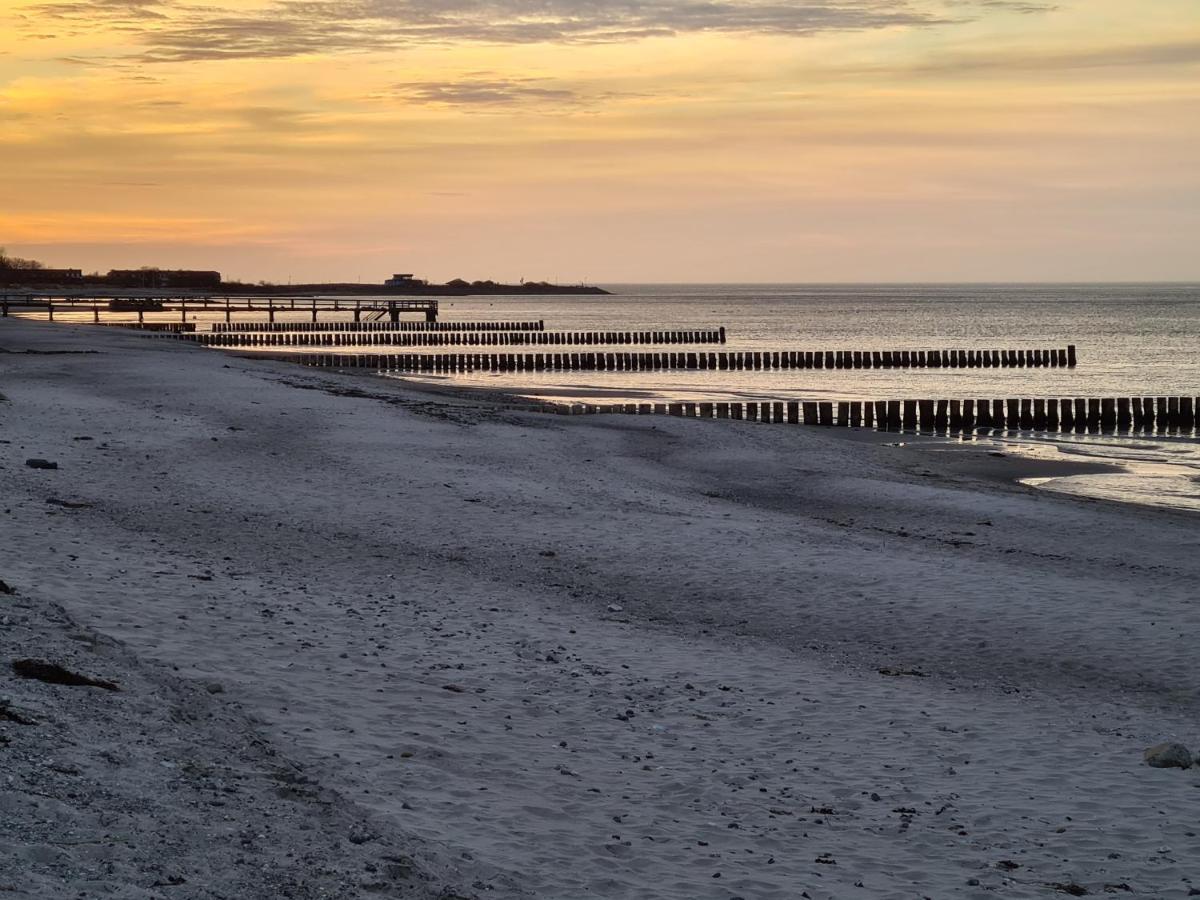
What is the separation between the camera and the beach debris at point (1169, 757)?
9516 millimetres

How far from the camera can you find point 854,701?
35.8 ft

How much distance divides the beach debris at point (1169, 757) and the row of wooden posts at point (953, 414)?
2979 cm

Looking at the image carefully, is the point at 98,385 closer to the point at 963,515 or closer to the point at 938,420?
the point at 963,515

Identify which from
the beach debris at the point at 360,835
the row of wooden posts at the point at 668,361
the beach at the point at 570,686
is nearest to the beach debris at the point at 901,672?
the beach at the point at 570,686

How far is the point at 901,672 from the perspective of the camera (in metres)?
11.9

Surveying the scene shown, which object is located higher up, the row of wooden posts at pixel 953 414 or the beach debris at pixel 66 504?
the beach debris at pixel 66 504

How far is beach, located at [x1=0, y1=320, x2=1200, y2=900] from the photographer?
7445 millimetres

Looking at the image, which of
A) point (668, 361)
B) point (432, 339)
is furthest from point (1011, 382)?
point (432, 339)

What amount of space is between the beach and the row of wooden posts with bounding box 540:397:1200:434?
61.8 ft

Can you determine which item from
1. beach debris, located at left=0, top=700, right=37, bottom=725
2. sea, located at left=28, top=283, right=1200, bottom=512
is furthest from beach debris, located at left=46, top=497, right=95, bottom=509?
sea, located at left=28, top=283, right=1200, bottom=512

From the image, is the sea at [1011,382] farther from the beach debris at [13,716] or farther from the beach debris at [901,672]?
the beach debris at [13,716]

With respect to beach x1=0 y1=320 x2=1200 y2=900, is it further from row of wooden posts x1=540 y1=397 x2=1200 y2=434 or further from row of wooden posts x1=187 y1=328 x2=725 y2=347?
row of wooden posts x1=187 y1=328 x2=725 y2=347

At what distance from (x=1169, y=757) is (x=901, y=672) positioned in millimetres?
2786

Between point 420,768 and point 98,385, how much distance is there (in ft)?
84.9
